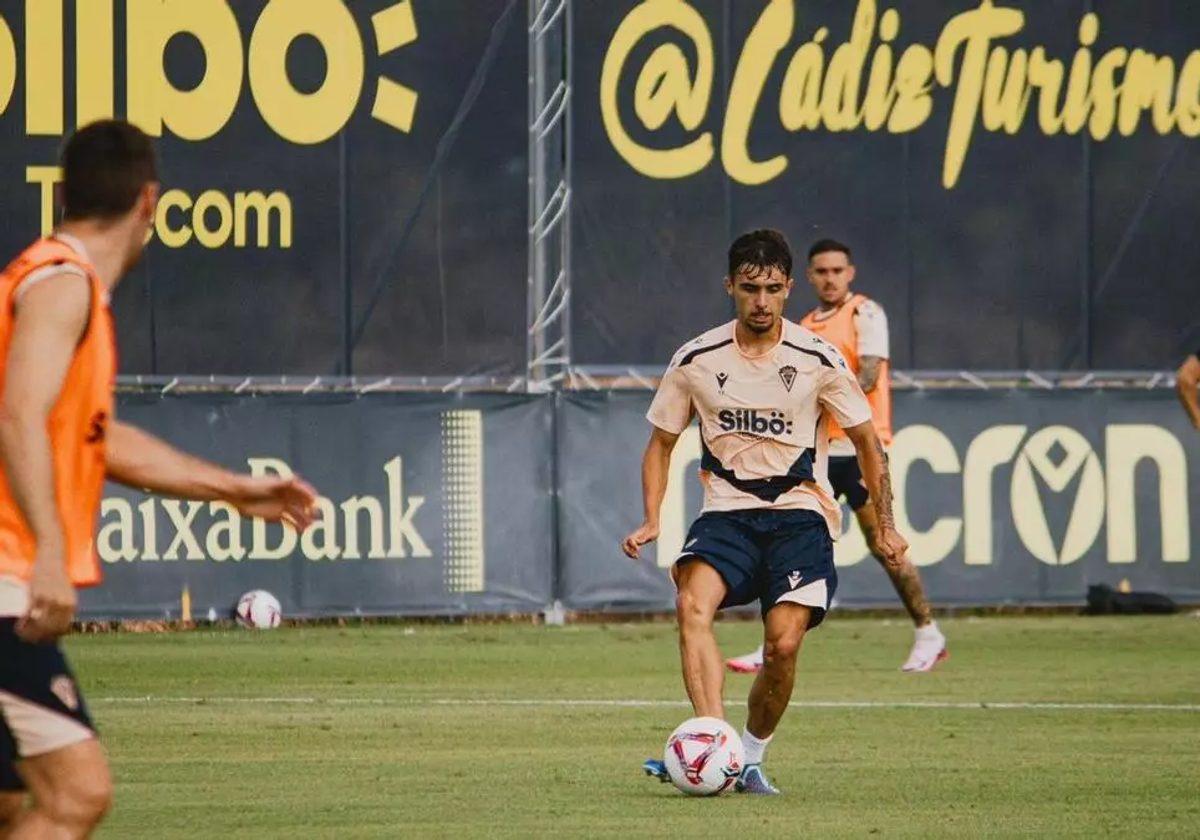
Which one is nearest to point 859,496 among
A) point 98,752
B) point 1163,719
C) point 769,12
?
point 1163,719

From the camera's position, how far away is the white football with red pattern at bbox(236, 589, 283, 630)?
1922 cm

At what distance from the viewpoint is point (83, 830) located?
6.06 meters

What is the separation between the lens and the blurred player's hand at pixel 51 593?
5871 millimetres

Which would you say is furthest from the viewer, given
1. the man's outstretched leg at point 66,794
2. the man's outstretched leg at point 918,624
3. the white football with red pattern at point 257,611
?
the white football with red pattern at point 257,611

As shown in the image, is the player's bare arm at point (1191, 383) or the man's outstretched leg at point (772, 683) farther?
the player's bare arm at point (1191, 383)

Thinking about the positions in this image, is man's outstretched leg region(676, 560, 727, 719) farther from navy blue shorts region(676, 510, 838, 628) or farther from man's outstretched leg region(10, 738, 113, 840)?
man's outstretched leg region(10, 738, 113, 840)

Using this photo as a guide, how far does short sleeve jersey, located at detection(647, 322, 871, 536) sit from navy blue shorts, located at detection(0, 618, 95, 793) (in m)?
5.25

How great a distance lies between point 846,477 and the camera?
16719 mm

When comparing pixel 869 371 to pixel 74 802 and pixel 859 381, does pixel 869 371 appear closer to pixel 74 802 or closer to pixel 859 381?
pixel 859 381

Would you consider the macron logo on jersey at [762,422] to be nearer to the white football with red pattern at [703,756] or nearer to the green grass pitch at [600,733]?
the white football with red pattern at [703,756]

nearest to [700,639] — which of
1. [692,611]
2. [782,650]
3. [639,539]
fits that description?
[692,611]

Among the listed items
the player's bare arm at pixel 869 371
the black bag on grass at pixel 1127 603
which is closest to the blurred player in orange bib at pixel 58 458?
the player's bare arm at pixel 869 371

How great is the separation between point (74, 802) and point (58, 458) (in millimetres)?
810

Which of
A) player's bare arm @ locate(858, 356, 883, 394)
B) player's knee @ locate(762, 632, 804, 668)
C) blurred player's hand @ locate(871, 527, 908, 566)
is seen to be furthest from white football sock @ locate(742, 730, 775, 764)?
player's bare arm @ locate(858, 356, 883, 394)
